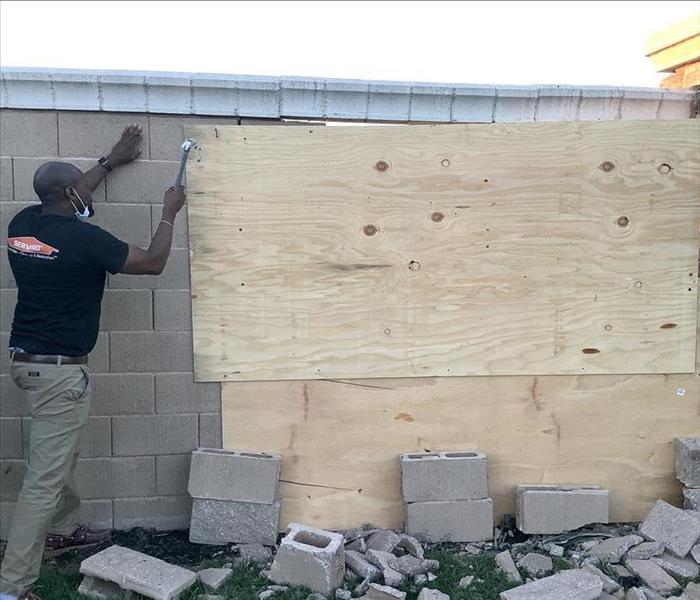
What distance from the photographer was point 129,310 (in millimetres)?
4059

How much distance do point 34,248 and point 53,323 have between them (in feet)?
1.27

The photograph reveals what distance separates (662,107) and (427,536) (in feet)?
9.85

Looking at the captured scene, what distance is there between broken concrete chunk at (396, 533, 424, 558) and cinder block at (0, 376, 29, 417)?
7.60ft

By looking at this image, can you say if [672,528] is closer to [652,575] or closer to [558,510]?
[652,575]

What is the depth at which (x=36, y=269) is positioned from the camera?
343 centimetres

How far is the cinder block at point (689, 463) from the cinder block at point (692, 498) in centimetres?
4

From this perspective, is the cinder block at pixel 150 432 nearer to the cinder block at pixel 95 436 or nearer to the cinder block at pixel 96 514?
the cinder block at pixel 95 436

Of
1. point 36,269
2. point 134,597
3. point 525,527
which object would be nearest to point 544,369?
point 525,527

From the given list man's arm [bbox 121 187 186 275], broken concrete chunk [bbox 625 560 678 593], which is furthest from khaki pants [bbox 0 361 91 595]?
broken concrete chunk [bbox 625 560 678 593]

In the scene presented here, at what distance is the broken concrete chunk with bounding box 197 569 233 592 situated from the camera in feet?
11.6

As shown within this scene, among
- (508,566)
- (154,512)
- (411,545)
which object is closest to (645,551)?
(508,566)

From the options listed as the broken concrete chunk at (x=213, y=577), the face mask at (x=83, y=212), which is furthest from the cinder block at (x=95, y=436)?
the face mask at (x=83, y=212)

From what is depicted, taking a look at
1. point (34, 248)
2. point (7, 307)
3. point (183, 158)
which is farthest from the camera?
point (7, 307)

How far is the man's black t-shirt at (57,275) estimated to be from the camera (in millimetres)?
3398
